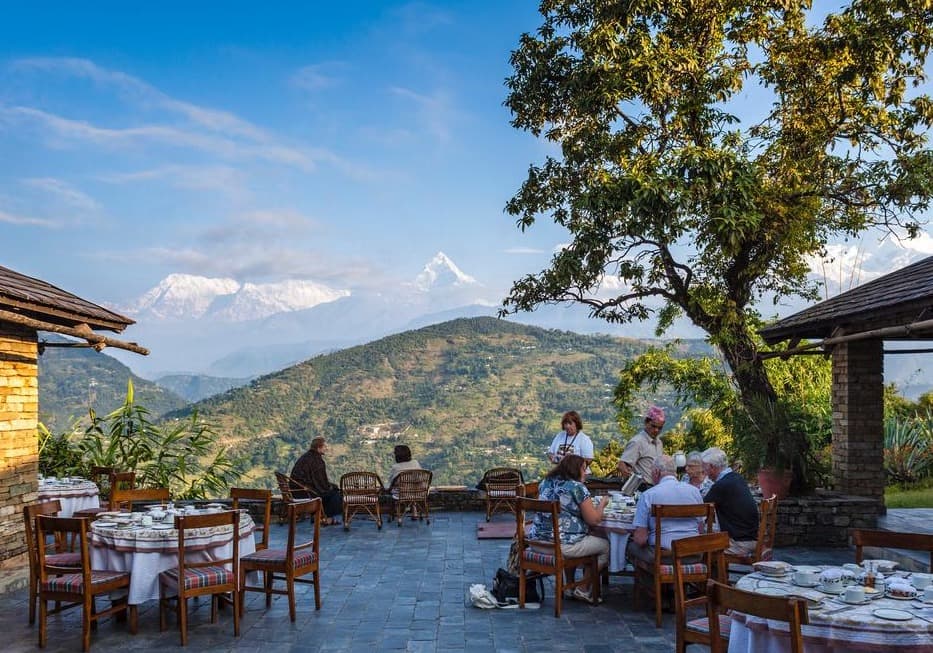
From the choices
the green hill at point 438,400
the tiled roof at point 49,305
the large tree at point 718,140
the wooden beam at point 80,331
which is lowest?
the green hill at point 438,400

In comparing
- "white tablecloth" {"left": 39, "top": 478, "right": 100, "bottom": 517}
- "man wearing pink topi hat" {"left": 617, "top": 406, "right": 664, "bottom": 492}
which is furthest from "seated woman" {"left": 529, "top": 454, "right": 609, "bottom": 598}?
"white tablecloth" {"left": 39, "top": 478, "right": 100, "bottom": 517}

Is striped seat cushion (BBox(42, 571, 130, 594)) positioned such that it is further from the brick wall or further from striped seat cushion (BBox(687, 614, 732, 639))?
striped seat cushion (BBox(687, 614, 732, 639))

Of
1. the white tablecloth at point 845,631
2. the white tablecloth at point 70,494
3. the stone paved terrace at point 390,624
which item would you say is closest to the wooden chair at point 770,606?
the white tablecloth at point 845,631

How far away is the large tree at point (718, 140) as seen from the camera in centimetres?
1141

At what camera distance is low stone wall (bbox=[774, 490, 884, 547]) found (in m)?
10.1

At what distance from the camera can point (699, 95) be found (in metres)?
12.1

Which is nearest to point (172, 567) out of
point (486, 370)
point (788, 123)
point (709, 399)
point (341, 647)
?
point (341, 647)

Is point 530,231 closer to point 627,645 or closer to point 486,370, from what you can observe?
point 627,645

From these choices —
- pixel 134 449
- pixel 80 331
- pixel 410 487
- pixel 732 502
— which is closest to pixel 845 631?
pixel 732 502

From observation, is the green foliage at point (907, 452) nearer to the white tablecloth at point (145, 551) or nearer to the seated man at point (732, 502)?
the seated man at point (732, 502)

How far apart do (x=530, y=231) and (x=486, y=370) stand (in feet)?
133

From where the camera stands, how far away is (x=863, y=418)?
1044 cm

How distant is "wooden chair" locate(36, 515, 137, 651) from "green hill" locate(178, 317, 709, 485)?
29382 mm

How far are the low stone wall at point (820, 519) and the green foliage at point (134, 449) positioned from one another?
859cm
